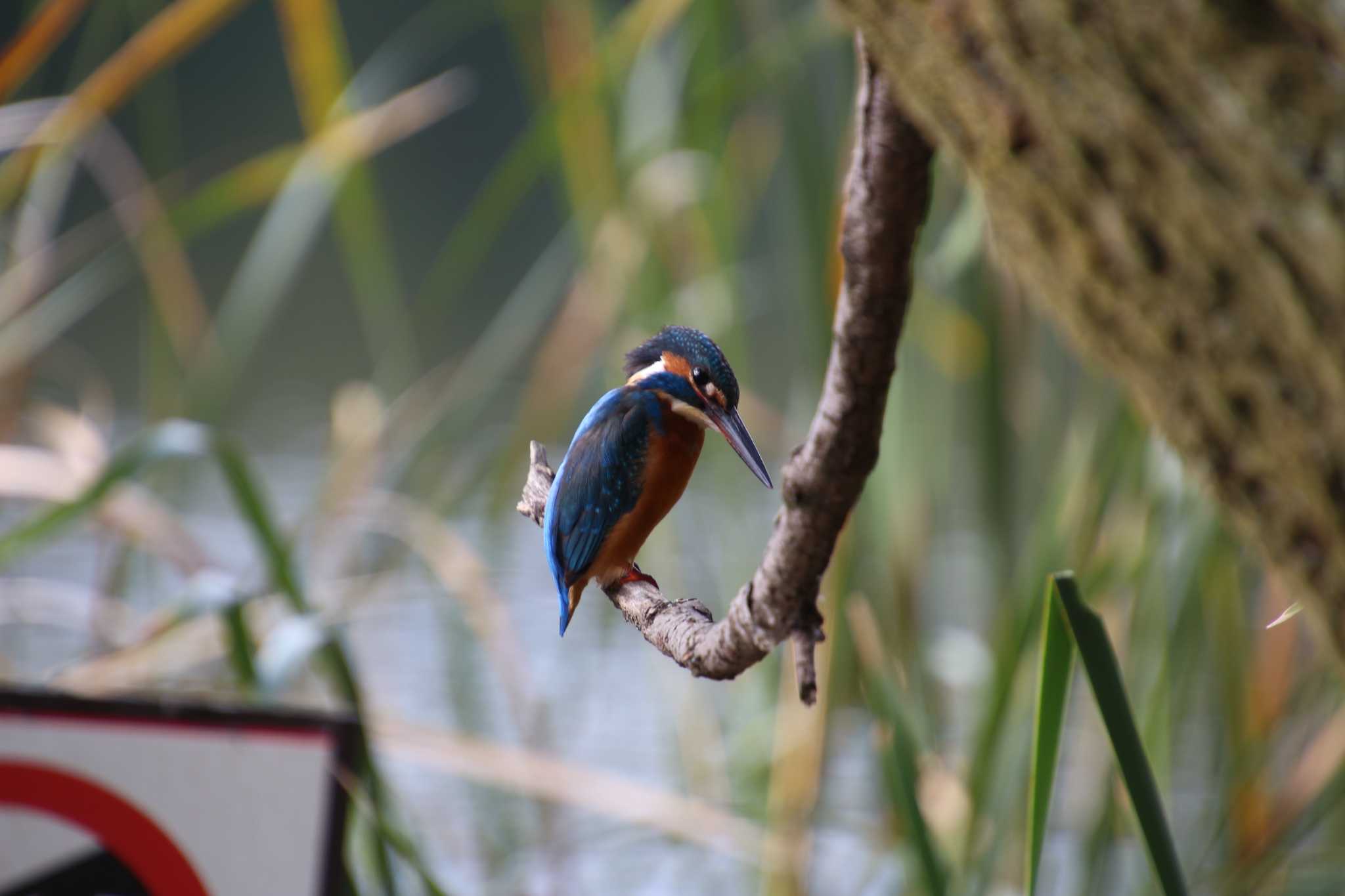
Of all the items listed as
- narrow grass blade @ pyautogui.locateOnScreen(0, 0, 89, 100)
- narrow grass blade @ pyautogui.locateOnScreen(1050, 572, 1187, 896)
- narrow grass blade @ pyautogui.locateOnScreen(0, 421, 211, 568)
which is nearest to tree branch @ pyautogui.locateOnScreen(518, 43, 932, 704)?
narrow grass blade @ pyautogui.locateOnScreen(1050, 572, 1187, 896)

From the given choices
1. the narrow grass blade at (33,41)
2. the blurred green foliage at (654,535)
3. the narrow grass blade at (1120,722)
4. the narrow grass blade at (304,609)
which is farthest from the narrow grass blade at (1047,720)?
the narrow grass blade at (33,41)

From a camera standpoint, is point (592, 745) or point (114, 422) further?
point (114, 422)

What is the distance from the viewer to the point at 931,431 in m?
1.84

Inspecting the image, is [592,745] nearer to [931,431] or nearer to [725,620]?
[931,431]

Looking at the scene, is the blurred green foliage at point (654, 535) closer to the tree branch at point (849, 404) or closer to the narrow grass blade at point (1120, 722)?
the narrow grass blade at point (1120, 722)

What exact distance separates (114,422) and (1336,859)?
2.82 metres

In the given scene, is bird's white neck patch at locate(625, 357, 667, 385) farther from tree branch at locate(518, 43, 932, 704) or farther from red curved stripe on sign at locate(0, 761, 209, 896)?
red curved stripe on sign at locate(0, 761, 209, 896)

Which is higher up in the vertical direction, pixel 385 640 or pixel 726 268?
pixel 385 640

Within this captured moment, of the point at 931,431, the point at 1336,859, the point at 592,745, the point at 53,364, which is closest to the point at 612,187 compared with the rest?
the point at 931,431

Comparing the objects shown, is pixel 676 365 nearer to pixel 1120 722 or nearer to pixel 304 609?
pixel 1120 722

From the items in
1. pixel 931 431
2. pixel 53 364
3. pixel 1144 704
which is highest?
pixel 53 364

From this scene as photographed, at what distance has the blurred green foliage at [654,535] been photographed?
43.6 inches

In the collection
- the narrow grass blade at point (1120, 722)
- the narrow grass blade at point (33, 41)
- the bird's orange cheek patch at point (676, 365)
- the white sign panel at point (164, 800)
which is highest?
the narrow grass blade at point (33, 41)

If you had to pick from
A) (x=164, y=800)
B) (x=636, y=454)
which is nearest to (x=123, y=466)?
(x=164, y=800)
